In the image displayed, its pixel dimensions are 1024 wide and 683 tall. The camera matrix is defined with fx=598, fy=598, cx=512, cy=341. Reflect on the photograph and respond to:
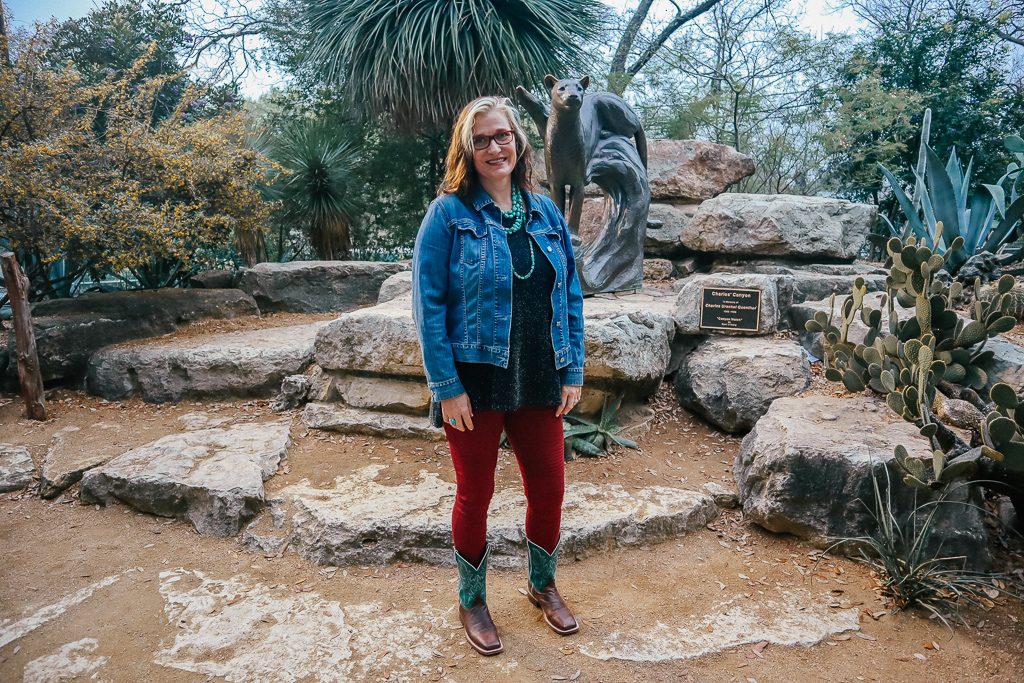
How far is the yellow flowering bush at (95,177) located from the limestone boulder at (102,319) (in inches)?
14.3

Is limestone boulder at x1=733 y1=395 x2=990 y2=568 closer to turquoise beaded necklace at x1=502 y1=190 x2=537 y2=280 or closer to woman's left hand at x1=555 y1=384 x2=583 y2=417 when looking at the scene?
woman's left hand at x1=555 y1=384 x2=583 y2=417

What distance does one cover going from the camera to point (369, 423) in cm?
356

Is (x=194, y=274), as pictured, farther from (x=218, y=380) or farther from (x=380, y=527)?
(x=380, y=527)

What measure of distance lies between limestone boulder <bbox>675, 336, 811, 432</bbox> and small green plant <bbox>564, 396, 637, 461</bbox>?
59 cm

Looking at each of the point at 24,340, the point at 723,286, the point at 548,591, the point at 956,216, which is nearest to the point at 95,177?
the point at 24,340

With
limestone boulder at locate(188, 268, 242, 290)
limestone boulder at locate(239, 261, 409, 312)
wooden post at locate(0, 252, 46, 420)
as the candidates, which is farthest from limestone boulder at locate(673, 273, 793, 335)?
limestone boulder at locate(188, 268, 242, 290)

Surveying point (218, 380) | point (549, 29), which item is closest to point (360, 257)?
point (549, 29)

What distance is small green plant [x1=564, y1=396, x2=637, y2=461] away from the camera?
329cm

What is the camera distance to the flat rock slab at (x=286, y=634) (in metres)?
1.86

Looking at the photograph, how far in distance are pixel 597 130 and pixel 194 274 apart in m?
4.39

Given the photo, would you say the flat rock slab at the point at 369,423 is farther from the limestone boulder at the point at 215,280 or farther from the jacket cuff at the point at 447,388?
the limestone boulder at the point at 215,280

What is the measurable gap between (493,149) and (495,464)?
3.07 feet

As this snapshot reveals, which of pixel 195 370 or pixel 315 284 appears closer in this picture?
pixel 195 370

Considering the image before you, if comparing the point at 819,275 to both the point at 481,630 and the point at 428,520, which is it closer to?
the point at 428,520
